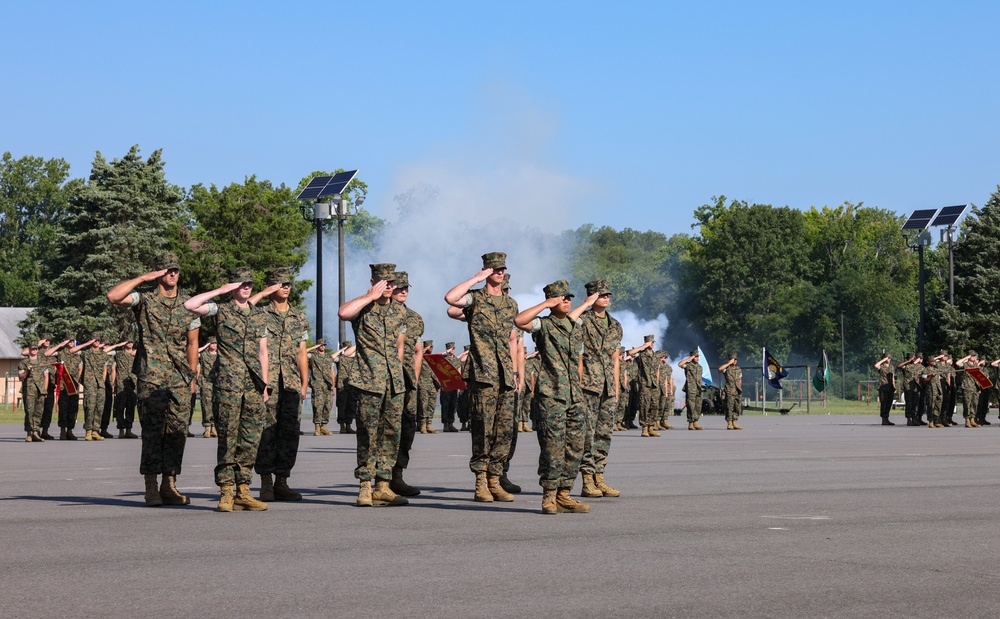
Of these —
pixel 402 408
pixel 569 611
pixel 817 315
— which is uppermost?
pixel 817 315

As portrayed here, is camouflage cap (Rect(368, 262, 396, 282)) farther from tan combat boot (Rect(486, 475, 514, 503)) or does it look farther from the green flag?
the green flag

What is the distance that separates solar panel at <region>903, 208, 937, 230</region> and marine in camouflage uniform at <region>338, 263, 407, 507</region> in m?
52.1

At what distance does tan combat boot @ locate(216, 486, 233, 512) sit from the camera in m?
12.7

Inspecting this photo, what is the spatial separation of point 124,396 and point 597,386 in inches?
773

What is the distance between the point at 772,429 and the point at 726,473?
17.6m

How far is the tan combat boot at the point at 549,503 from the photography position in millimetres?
12156

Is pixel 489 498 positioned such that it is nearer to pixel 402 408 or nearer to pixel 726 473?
pixel 402 408

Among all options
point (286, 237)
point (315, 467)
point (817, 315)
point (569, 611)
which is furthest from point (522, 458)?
point (817, 315)

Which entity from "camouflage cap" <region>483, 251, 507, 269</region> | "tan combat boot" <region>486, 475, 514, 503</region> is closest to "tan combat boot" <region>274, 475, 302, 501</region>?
"tan combat boot" <region>486, 475, 514, 503</region>

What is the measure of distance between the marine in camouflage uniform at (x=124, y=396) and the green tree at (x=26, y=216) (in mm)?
78995

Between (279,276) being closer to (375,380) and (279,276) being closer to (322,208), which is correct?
(375,380)

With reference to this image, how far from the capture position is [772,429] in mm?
34531

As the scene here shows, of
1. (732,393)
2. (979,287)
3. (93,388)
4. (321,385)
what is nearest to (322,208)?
(321,385)

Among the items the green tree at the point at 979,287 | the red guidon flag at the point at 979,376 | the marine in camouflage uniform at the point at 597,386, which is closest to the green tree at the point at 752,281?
the green tree at the point at 979,287
